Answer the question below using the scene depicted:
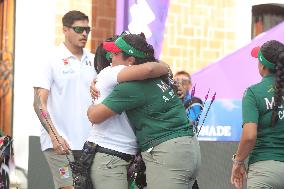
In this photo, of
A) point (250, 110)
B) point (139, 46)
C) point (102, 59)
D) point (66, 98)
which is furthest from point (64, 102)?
point (250, 110)

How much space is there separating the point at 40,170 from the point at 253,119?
12.7 ft

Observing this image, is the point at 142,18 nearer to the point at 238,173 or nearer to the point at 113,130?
the point at 238,173

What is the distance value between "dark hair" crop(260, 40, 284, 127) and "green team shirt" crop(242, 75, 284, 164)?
3 centimetres

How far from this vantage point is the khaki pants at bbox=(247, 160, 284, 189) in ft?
14.4

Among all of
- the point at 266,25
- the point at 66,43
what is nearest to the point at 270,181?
the point at 66,43

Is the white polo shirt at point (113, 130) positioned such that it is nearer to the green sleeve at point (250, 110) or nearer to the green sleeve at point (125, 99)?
the green sleeve at point (125, 99)

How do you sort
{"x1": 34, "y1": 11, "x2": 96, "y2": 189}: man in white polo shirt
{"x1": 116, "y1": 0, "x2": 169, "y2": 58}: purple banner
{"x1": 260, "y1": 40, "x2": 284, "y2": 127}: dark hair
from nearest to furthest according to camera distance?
{"x1": 260, "y1": 40, "x2": 284, "y2": 127}: dark hair < {"x1": 34, "y1": 11, "x2": 96, "y2": 189}: man in white polo shirt < {"x1": 116, "y1": 0, "x2": 169, "y2": 58}: purple banner

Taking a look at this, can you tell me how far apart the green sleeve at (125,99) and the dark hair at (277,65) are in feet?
2.88

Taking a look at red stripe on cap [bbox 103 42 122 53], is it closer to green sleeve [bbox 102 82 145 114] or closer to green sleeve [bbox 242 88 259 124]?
green sleeve [bbox 102 82 145 114]

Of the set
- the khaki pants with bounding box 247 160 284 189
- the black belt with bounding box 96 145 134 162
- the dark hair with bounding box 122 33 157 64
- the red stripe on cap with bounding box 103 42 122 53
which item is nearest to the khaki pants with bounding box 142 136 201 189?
the black belt with bounding box 96 145 134 162

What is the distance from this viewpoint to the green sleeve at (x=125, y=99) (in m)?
4.25

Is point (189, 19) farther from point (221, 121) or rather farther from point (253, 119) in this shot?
point (253, 119)

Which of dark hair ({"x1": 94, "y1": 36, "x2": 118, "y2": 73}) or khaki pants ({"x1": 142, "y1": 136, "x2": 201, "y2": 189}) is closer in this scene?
khaki pants ({"x1": 142, "y1": 136, "x2": 201, "y2": 189})

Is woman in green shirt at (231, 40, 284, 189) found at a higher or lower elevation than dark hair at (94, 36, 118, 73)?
lower
